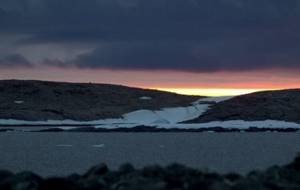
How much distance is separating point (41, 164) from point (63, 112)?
3062 cm

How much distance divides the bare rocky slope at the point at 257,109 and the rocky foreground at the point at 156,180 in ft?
94.2

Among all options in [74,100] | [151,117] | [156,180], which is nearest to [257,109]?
[151,117]

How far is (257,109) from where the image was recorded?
3975cm

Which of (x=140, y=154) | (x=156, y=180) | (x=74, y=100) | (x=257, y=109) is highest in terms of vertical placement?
(x=74, y=100)

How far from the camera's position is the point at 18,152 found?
640 inches

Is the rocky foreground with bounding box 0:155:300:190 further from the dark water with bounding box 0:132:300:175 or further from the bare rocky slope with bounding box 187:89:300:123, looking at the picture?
the bare rocky slope with bounding box 187:89:300:123

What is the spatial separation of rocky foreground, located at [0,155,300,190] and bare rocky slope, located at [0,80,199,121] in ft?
106

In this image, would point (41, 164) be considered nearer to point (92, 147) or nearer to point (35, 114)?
point (92, 147)

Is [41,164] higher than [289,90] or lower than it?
lower

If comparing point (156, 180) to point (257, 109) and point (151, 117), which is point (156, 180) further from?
point (151, 117)

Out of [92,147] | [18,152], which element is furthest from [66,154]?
[92,147]

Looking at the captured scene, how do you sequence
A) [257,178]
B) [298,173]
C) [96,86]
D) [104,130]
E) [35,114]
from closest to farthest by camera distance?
[257,178]
[298,173]
[104,130]
[35,114]
[96,86]

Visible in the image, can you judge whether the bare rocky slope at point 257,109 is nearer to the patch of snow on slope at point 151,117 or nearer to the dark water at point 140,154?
the patch of snow on slope at point 151,117

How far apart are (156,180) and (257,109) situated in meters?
32.7
